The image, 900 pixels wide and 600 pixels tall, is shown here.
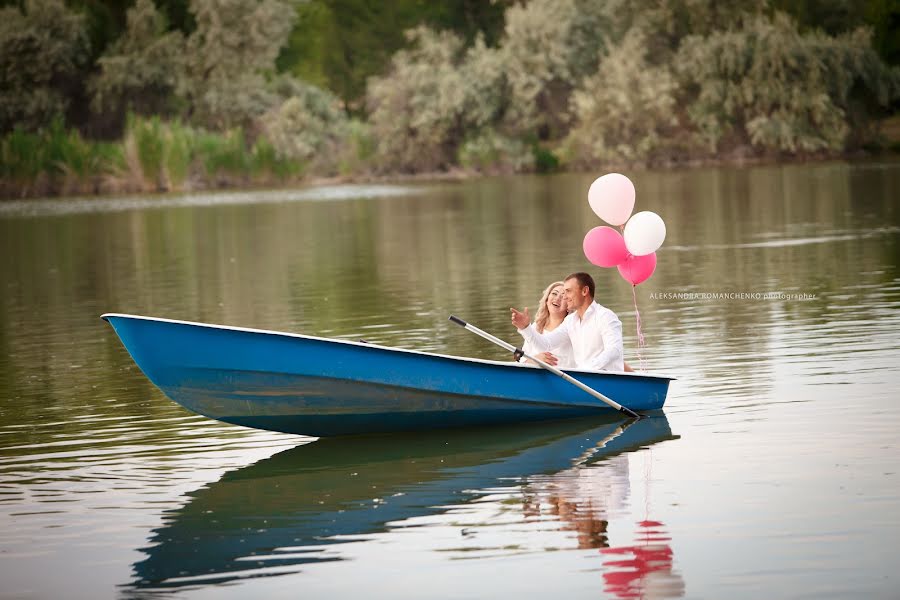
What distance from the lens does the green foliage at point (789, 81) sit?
59.5 meters

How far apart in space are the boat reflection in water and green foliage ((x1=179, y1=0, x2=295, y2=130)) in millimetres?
58589

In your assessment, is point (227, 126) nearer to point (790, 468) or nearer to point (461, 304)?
point (461, 304)

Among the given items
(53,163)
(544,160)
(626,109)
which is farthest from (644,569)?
(544,160)

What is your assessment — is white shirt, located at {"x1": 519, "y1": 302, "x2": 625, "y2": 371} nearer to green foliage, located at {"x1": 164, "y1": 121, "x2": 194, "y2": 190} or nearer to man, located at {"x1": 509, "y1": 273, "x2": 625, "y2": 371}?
man, located at {"x1": 509, "y1": 273, "x2": 625, "y2": 371}

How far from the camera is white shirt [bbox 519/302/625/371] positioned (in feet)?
38.0

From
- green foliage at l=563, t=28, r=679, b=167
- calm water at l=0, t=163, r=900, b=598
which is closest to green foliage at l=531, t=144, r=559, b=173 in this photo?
green foliage at l=563, t=28, r=679, b=167

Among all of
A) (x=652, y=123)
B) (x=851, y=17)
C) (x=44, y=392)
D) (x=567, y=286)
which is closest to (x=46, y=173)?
(x=652, y=123)

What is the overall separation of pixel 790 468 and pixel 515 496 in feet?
5.66

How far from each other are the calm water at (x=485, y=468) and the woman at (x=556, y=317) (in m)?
0.61

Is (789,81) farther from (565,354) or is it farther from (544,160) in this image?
(565,354)

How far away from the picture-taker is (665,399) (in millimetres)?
11938

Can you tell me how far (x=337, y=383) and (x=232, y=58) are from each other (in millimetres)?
60924

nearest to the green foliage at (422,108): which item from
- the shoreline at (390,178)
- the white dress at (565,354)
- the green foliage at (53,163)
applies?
the shoreline at (390,178)

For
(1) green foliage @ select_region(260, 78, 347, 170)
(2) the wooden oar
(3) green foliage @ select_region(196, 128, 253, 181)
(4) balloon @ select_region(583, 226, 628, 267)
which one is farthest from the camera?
(1) green foliage @ select_region(260, 78, 347, 170)
